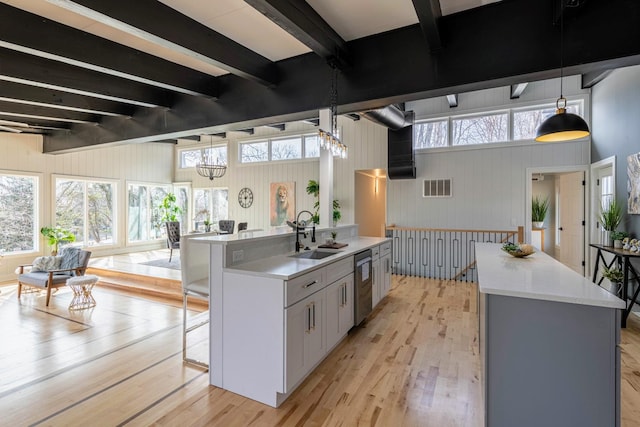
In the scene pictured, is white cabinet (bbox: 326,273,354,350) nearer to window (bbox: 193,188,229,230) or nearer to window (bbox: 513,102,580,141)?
window (bbox: 513,102,580,141)

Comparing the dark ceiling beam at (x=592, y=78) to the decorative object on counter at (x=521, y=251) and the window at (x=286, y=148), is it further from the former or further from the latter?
the window at (x=286, y=148)

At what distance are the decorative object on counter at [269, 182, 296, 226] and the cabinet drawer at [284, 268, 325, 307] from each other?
563cm

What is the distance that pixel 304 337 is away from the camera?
2.42 meters

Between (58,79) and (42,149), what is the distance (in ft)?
15.7

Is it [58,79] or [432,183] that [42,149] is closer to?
[58,79]

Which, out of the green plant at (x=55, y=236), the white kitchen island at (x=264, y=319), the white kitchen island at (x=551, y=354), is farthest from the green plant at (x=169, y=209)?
the white kitchen island at (x=551, y=354)

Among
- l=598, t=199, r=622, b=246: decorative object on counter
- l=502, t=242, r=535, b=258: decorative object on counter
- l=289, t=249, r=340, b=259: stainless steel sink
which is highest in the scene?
l=598, t=199, r=622, b=246: decorative object on counter

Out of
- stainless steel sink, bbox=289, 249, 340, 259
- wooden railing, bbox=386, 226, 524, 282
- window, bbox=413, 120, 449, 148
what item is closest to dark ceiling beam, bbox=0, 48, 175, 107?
stainless steel sink, bbox=289, 249, 340, 259

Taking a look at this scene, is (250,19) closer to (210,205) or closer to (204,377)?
(204,377)

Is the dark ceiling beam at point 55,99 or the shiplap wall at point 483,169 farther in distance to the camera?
the shiplap wall at point 483,169

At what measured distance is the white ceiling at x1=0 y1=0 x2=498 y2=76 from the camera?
7.57 feet

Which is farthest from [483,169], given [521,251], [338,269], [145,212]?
[145,212]

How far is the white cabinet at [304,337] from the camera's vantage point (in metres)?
2.22

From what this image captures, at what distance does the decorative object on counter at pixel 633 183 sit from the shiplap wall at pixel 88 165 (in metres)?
10.2
